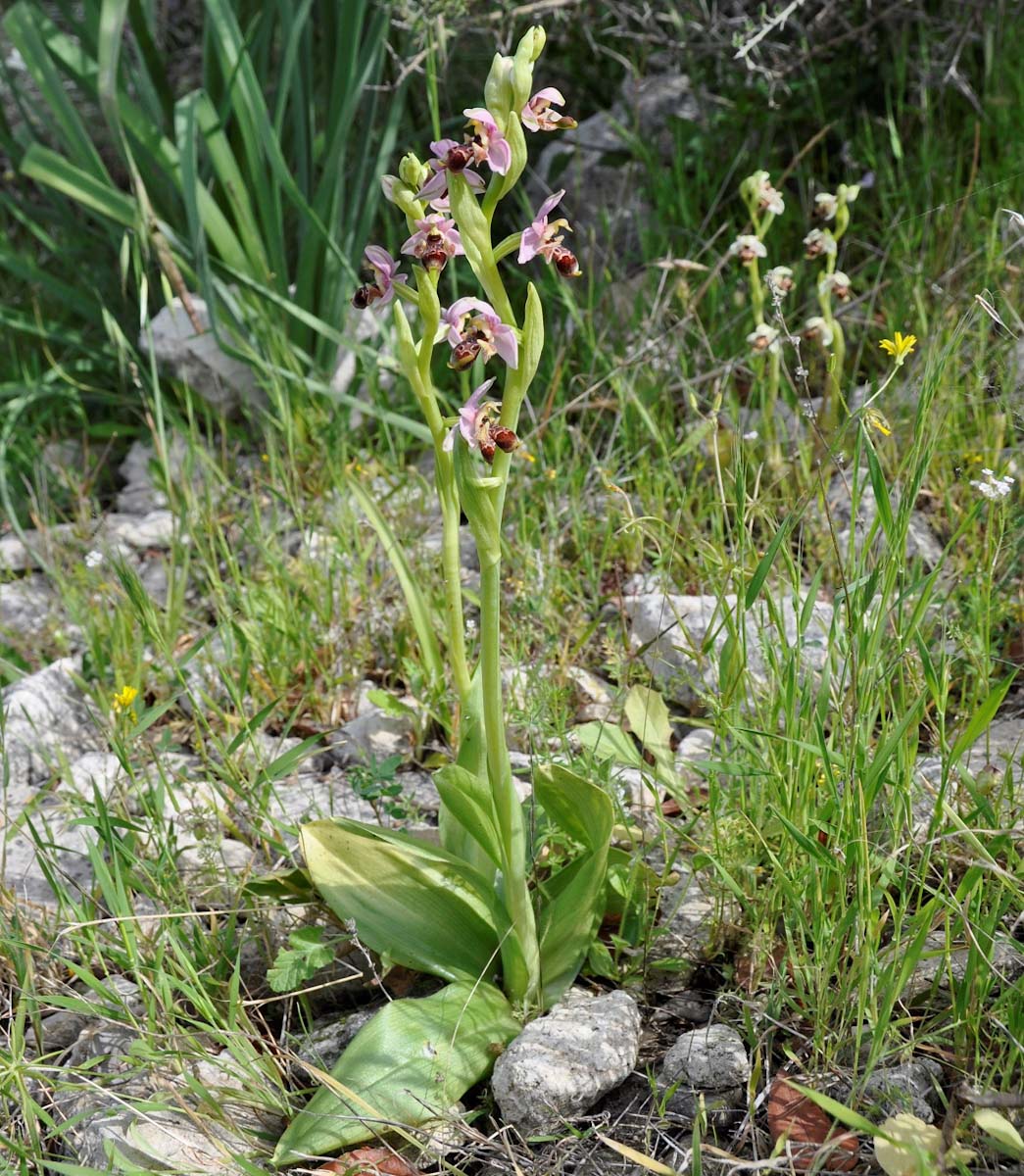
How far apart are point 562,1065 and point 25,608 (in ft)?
6.34

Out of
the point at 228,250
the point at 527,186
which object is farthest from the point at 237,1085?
the point at 527,186

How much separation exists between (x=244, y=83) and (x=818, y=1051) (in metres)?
2.67

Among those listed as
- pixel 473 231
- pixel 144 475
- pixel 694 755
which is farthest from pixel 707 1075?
pixel 144 475

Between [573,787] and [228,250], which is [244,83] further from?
[573,787]

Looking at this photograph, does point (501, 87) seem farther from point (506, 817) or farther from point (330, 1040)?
point (330, 1040)

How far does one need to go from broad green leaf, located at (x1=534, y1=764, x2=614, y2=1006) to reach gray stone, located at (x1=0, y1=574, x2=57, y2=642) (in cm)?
148

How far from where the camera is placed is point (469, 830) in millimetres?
1400

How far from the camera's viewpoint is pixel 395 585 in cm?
239

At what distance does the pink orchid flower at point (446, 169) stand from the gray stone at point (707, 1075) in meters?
1.00

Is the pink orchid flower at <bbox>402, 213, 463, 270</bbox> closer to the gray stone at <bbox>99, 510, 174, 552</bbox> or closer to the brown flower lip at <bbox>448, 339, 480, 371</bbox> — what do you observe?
the brown flower lip at <bbox>448, 339, 480, 371</bbox>

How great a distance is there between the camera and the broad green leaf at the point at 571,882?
4.64 ft

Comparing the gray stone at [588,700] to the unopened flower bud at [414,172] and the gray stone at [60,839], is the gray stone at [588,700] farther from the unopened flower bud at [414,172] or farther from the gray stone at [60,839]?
the unopened flower bud at [414,172]

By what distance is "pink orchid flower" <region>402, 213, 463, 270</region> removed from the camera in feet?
4.29

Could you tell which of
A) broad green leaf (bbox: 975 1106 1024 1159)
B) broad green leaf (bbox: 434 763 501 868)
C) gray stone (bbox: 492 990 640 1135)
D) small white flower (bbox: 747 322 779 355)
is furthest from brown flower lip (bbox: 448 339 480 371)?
small white flower (bbox: 747 322 779 355)
